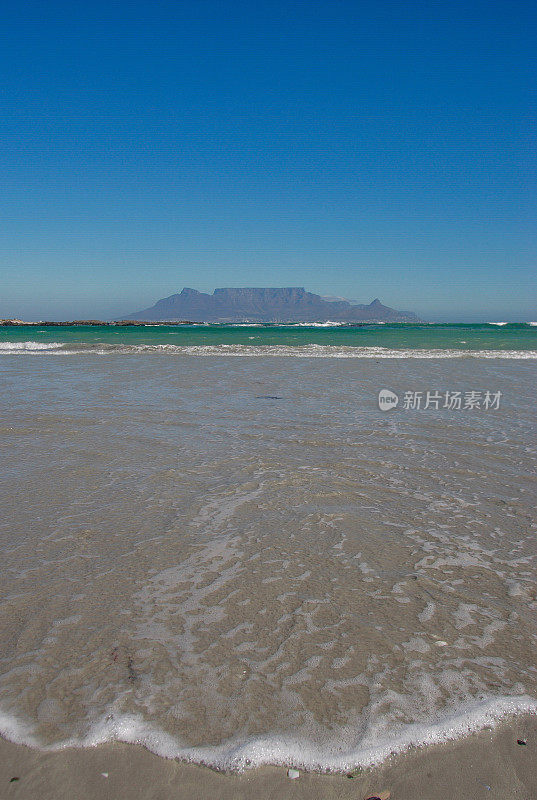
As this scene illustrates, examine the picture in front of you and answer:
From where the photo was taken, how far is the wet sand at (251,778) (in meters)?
1.74

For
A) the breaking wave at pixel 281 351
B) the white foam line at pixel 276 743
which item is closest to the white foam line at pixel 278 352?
the breaking wave at pixel 281 351

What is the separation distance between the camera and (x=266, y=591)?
9.66 ft

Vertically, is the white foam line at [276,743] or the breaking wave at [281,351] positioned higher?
the white foam line at [276,743]

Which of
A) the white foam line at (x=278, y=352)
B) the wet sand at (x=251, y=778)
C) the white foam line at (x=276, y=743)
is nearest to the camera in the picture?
the wet sand at (x=251, y=778)

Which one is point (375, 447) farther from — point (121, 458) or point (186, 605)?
point (186, 605)

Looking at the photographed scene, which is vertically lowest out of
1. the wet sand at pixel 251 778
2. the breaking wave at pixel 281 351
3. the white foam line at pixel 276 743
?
the breaking wave at pixel 281 351

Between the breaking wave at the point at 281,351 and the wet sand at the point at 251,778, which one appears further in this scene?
the breaking wave at the point at 281,351

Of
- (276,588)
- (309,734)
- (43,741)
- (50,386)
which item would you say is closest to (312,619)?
(276,588)

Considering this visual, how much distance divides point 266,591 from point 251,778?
118cm

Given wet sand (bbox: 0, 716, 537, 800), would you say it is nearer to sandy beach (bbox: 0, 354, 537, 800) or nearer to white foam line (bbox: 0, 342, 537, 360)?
sandy beach (bbox: 0, 354, 537, 800)

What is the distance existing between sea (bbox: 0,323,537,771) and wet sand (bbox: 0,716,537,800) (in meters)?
0.05

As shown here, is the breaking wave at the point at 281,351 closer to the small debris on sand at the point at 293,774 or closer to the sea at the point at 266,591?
the sea at the point at 266,591

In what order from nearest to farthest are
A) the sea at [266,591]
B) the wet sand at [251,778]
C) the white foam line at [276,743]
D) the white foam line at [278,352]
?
the wet sand at [251,778], the white foam line at [276,743], the sea at [266,591], the white foam line at [278,352]

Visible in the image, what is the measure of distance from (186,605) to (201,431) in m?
4.41
